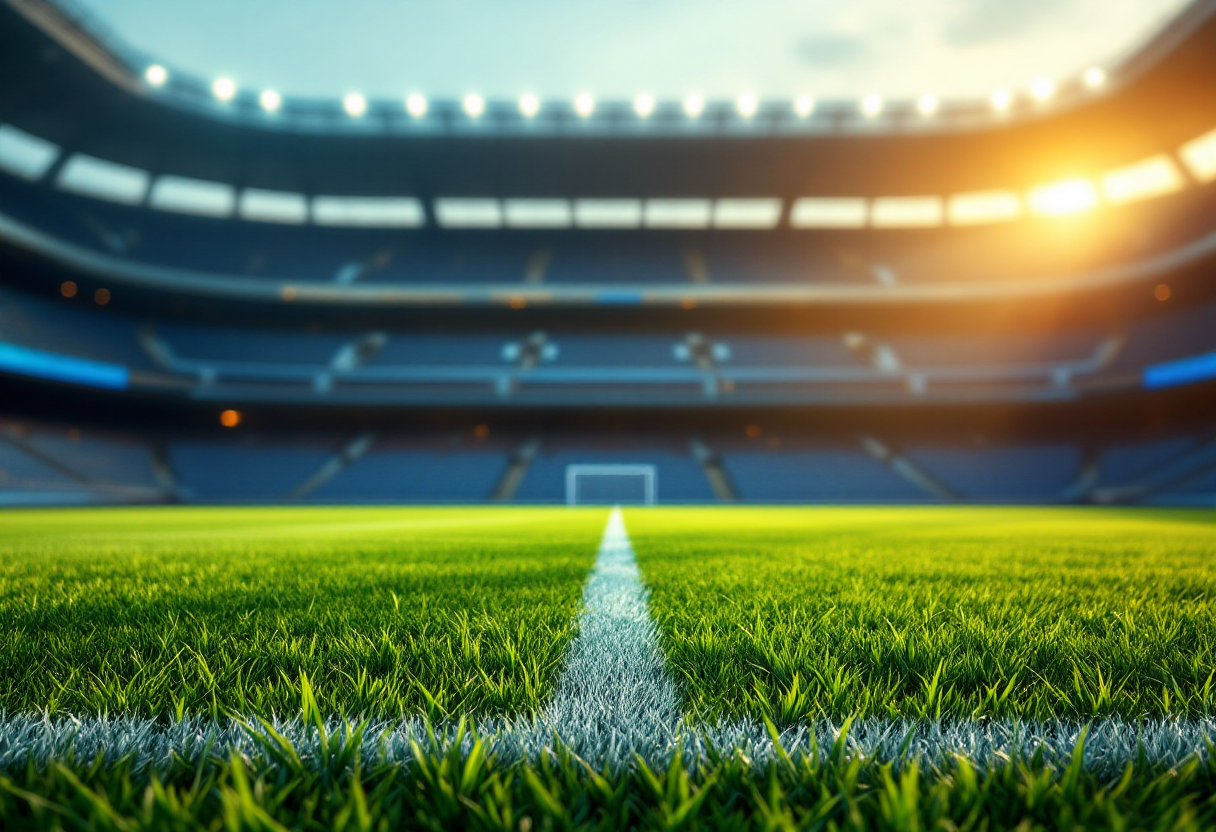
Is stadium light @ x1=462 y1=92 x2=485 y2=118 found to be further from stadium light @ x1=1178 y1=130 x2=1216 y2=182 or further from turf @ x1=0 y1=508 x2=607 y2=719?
stadium light @ x1=1178 y1=130 x2=1216 y2=182

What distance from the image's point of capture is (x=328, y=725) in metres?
0.98

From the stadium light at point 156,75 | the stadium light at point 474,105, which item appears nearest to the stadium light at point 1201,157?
the stadium light at point 474,105

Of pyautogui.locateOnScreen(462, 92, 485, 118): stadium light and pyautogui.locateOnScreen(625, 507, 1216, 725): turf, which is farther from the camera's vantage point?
pyautogui.locateOnScreen(462, 92, 485, 118): stadium light

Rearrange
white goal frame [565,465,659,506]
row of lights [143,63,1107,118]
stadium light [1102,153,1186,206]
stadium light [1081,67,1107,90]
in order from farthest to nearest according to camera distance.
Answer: white goal frame [565,465,659,506], stadium light [1102,153,1186,206], row of lights [143,63,1107,118], stadium light [1081,67,1107,90]

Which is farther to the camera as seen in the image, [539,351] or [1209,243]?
[539,351]

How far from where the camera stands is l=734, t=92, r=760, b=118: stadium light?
2066 centimetres

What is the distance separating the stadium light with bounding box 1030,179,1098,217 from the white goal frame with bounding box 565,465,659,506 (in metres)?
18.8

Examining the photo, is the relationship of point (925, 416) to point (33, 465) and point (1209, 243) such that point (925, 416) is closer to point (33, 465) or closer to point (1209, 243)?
point (1209, 243)

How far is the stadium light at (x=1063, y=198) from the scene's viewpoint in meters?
Result: 25.1

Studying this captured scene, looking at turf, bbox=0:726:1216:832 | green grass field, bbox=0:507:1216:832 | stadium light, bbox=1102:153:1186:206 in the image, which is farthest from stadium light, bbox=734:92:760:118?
turf, bbox=0:726:1216:832

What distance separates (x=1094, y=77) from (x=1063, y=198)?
735cm

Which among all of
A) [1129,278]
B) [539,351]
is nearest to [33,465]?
[539,351]

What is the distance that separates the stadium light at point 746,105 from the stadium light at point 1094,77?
378 inches

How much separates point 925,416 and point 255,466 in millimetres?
25506
